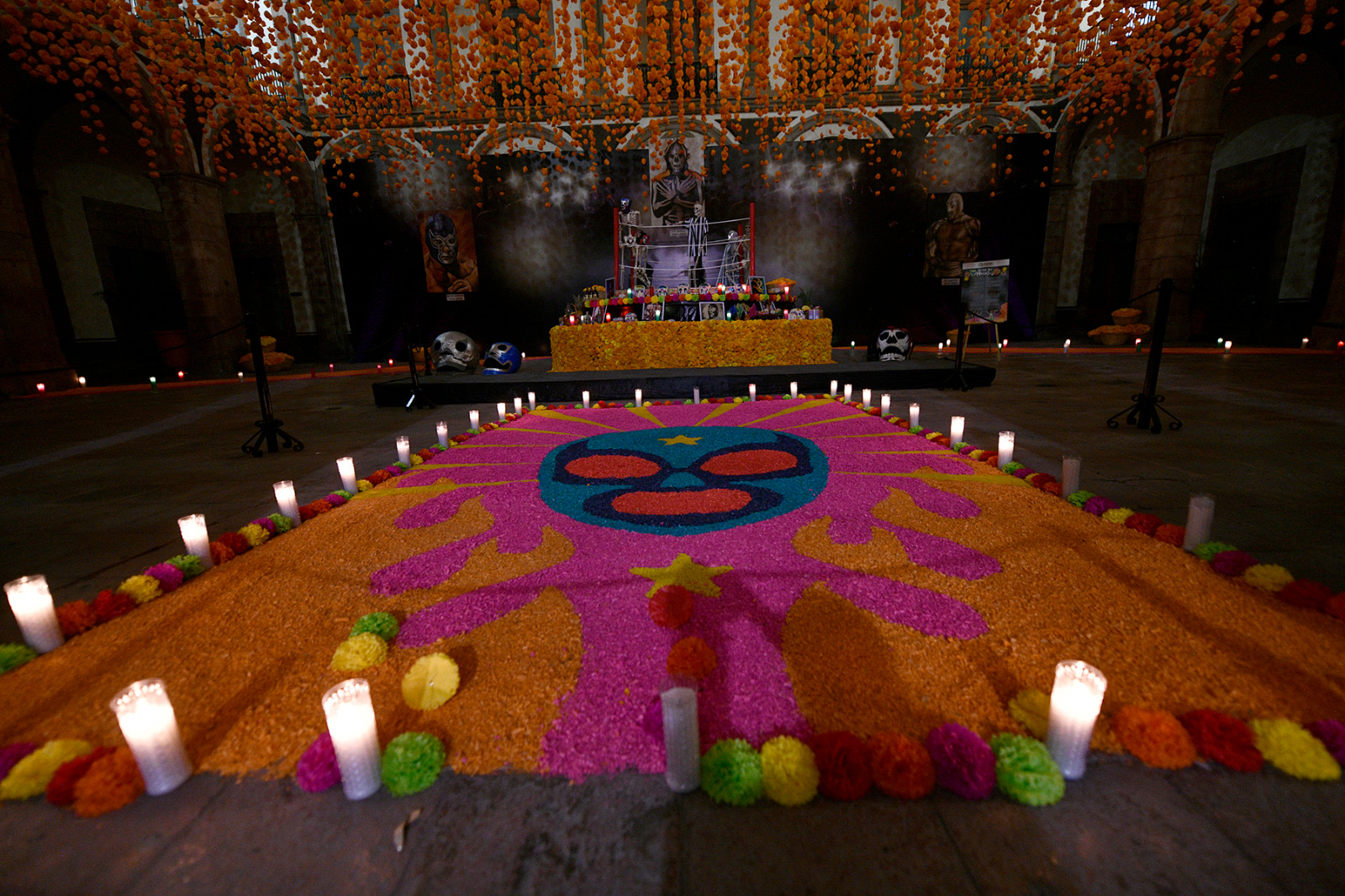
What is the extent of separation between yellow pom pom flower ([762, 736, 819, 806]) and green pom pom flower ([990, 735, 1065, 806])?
46 cm

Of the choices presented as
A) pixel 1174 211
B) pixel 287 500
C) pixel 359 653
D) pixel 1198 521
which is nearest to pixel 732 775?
pixel 359 653

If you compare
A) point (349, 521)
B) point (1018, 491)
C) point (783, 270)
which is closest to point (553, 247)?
point (783, 270)

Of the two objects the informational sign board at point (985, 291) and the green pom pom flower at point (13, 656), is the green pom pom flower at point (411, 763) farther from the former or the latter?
the informational sign board at point (985, 291)

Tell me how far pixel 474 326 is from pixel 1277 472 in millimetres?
14729

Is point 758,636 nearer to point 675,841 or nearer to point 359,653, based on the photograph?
point 675,841

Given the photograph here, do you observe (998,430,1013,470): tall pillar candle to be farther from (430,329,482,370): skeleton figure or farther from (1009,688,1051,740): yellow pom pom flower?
(430,329,482,370): skeleton figure

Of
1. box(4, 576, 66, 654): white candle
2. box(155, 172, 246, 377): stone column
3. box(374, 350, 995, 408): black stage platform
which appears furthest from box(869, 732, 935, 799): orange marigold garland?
box(155, 172, 246, 377): stone column

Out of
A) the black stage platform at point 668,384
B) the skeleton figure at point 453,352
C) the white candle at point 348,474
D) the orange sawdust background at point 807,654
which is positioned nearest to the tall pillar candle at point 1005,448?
the orange sawdust background at point 807,654

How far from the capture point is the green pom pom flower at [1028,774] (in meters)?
1.26

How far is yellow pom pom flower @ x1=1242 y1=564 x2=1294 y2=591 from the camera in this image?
208 centimetres

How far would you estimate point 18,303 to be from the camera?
30.9 ft

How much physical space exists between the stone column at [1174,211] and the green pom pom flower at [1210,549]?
12.4 m

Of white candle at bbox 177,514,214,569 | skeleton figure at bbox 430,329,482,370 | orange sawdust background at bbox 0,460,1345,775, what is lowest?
orange sawdust background at bbox 0,460,1345,775

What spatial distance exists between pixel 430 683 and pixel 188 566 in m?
1.80
